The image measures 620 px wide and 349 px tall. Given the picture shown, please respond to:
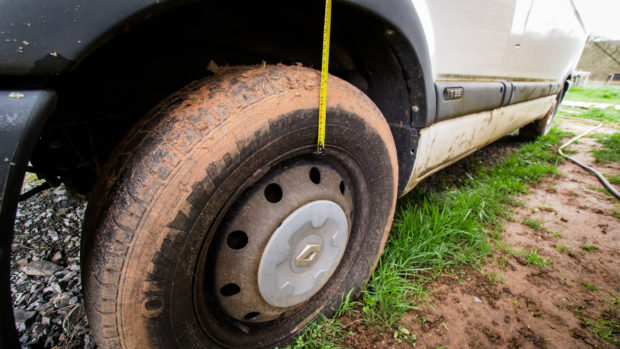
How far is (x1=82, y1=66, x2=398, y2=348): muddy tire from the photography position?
1.98 feet

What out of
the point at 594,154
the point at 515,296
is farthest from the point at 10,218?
the point at 594,154

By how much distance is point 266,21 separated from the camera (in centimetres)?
95

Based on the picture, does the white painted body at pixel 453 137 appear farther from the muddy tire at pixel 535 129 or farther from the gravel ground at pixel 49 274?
the muddy tire at pixel 535 129

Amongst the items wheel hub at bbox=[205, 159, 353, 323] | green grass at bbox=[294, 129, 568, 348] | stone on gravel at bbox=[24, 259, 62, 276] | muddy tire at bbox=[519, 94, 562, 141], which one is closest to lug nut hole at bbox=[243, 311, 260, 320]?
wheel hub at bbox=[205, 159, 353, 323]

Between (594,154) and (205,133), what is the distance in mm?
4737

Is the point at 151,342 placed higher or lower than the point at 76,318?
higher

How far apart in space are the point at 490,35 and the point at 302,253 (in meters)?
1.46

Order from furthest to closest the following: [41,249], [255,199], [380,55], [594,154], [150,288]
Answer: [594,154] → [41,249] → [380,55] → [255,199] → [150,288]

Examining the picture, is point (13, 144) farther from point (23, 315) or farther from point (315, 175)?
point (23, 315)

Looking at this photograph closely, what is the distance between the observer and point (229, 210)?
79cm

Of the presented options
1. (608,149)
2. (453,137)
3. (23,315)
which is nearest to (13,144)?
(23,315)

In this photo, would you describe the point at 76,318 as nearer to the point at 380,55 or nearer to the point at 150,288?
the point at 150,288

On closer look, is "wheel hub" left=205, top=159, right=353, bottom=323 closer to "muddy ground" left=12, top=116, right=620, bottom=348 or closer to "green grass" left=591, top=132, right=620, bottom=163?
"muddy ground" left=12, top=116, right=620, bottom=348

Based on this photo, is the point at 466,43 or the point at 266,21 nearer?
the point at 266,21
